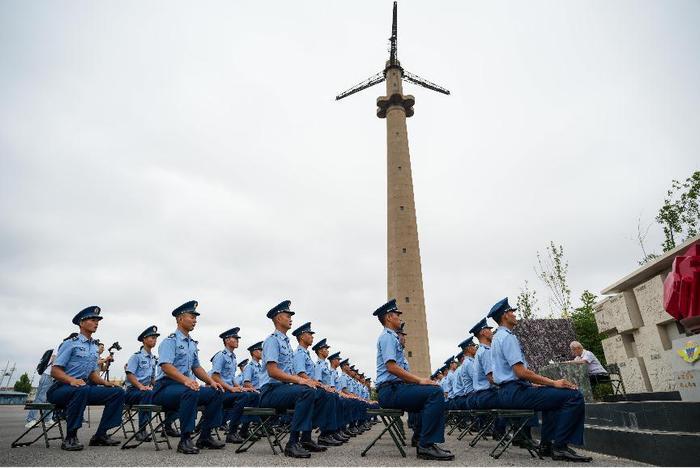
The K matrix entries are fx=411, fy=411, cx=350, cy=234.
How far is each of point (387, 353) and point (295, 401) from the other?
1.38 m

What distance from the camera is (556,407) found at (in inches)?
190

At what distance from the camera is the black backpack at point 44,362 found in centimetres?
867

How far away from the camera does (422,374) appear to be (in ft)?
91.5

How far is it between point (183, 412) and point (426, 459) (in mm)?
3252

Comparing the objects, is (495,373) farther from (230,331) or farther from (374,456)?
(230,331)

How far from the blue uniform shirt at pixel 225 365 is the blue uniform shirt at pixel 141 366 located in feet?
4.40

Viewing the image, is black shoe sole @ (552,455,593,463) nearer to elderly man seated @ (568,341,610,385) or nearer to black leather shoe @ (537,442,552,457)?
black leather shoe @ (537,442,552,457)

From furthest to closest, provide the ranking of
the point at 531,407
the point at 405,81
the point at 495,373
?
the point at 405,81
the point at 495,373
the point at 531,407

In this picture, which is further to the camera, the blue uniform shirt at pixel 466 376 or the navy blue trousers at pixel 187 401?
the blue uniform shirt at pixel 466 376

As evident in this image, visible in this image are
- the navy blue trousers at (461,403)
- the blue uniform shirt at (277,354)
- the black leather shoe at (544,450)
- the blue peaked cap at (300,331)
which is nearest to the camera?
the black leather shoe at (544,450)

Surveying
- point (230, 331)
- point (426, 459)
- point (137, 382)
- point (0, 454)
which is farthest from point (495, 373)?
point (137, 382)

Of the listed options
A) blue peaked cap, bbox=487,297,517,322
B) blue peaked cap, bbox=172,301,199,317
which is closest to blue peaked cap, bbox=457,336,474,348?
blue peaked cap, bbox=487,297,517,322

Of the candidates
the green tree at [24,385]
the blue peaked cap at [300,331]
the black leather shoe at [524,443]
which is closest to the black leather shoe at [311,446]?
the blue peaked cap at [300,331]

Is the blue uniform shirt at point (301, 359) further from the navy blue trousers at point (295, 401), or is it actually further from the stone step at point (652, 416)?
the stone step at point (652, 416)
